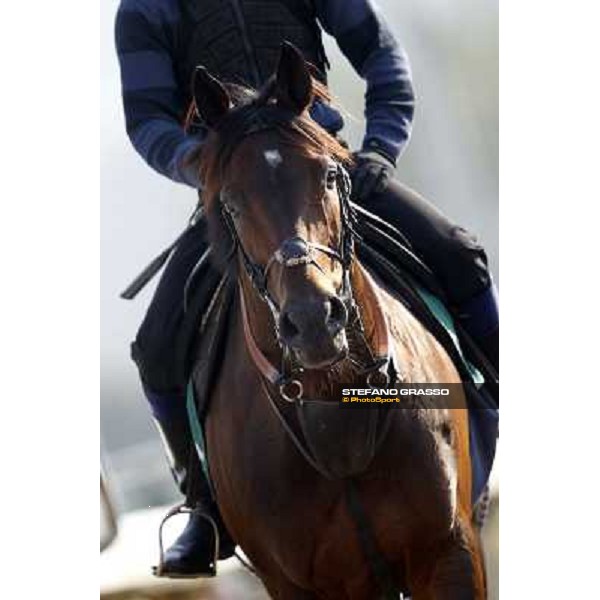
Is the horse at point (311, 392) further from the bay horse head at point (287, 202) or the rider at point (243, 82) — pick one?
A: the rider at point (243, 82)

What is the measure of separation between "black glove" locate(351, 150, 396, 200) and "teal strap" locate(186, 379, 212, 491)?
53cm

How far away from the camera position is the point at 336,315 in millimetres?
2156

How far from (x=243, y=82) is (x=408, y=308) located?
1.94 feet

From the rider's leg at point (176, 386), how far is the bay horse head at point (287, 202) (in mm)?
424

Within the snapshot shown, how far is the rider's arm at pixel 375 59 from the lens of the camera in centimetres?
275

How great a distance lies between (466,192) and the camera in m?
2.78

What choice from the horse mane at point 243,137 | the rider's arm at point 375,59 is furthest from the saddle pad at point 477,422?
the horse mane at point 243,137

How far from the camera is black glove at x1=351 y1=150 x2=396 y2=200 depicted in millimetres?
2619

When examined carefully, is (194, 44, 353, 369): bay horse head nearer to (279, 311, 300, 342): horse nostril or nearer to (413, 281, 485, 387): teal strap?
(279, 311, 300, 342): horse nostril

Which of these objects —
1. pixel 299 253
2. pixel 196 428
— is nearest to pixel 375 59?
pixel 299 253
